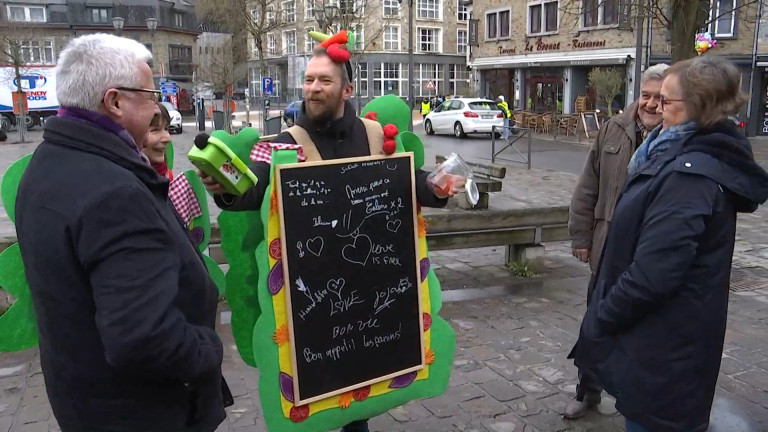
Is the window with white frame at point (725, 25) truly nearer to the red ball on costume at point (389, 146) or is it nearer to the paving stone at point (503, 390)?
the paving stone at point (503, 390)

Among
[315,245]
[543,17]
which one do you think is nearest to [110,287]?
[315,245]

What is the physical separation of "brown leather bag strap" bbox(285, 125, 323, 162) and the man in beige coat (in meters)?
1.60

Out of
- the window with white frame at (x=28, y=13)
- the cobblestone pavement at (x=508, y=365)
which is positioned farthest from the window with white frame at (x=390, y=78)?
the cobblestone pavement at (x=508, y=365)

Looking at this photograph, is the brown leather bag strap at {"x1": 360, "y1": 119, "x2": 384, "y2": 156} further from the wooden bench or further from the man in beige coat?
the wooden bench

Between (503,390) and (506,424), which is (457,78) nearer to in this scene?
(503,390)

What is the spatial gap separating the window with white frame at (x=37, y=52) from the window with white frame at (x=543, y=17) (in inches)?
1084

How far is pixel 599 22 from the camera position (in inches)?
1086

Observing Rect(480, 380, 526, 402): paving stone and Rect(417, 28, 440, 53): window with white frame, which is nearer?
Rect(480, 380, 526, 402): paving stone

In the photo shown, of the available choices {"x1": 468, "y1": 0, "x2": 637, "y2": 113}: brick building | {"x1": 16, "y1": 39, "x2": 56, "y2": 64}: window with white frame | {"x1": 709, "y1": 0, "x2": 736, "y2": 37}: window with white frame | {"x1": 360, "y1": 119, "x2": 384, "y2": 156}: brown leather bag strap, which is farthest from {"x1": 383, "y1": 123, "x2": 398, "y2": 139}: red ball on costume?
{"x1": 16, "y1": 39, "x2": 56, "y2": 64}: window with white frame

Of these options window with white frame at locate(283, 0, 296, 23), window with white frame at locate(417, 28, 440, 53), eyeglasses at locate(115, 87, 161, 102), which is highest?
window with white frame at locate(283, 0, 296, 23)

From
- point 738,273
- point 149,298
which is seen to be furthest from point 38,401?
point 738,273

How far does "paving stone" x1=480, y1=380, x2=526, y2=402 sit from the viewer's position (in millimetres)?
→ 3723

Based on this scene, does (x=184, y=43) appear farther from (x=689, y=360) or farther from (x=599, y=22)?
(x=689, y=360)

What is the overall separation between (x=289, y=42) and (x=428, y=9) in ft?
42.1
